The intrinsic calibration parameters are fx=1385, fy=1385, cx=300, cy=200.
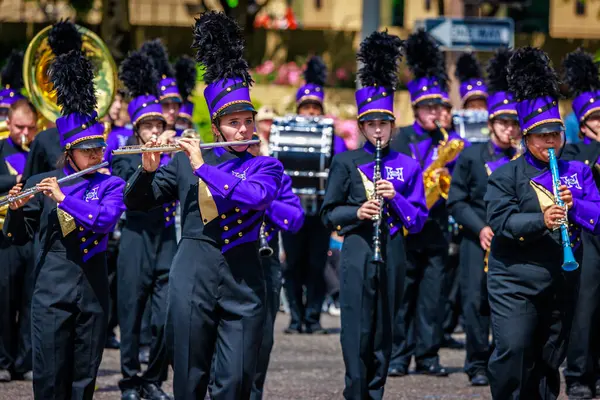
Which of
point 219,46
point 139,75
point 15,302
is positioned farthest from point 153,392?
point 219,46

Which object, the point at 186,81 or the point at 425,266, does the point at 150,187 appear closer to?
the point at 425,266

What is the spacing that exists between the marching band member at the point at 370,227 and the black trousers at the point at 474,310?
5.22 feet

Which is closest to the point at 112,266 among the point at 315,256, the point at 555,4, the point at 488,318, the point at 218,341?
the point at 315,256

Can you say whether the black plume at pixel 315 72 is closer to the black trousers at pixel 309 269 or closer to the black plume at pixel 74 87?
the black trousers at pixel 309 269

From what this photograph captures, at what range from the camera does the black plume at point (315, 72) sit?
15.2 metres

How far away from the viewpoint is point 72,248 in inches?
331

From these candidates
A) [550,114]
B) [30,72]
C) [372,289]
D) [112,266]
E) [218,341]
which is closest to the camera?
[218,341]

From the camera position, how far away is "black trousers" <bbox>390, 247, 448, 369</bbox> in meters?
11.7

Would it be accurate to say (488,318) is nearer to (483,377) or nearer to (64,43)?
(483,377)

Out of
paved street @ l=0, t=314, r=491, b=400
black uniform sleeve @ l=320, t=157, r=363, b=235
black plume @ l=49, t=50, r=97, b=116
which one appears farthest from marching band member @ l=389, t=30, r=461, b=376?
black plume @ l=49, t=50, r=97, b=116

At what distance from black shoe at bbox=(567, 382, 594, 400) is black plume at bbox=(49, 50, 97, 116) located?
4180 mm

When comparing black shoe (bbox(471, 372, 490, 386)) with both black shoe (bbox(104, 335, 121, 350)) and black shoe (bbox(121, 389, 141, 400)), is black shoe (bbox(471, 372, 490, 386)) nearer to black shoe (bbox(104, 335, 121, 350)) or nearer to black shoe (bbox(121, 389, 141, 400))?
black shoe (bbox(121, 389, 141, 400))

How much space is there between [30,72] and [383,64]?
290 centimetres

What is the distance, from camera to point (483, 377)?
1105 centimetres
